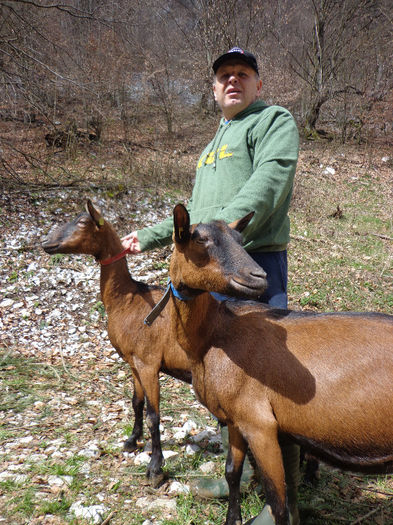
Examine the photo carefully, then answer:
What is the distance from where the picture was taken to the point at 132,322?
11.6ft

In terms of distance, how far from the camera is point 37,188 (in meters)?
8.96

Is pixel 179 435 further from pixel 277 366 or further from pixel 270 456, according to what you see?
pixel 277 366

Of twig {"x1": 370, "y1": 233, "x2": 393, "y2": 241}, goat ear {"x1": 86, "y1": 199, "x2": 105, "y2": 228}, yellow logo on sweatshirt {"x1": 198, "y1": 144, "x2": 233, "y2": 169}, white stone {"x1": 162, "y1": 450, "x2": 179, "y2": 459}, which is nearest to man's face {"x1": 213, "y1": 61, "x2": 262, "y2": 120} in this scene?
yellow logo on sweatshirt {"x1": 198, "y1": 144, "x2": 233, "y2": 169}

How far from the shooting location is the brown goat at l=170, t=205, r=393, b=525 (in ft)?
6.02

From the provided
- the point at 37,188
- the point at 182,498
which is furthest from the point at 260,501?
the point at 37,188

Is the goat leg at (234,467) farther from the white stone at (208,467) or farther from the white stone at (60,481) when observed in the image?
the white stone at (60,481)

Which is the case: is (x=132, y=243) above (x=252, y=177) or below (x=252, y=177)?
below

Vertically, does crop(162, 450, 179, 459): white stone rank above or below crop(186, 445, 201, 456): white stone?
below

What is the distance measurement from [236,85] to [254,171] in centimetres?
64

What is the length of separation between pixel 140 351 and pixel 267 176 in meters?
2.02

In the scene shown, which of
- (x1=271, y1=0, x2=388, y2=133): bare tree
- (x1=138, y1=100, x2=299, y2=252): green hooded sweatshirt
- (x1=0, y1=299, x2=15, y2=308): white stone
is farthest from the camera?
(x1=271, y1=0, x2=388, y2=133): bare tree

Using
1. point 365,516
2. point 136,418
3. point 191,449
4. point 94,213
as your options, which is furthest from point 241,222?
point 191,449

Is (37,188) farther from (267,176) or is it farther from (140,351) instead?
(267,176)

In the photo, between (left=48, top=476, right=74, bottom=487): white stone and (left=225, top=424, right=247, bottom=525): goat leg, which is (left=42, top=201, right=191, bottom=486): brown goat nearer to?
(left=48, top=476, right=74, bottom=487): white stone
